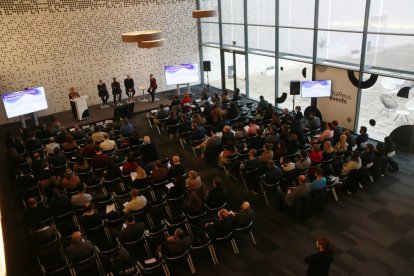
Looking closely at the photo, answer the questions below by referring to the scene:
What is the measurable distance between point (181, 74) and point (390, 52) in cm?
941

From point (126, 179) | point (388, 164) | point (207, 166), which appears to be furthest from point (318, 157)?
point (126, 179)

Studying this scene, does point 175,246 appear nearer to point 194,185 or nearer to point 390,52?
point 194,185

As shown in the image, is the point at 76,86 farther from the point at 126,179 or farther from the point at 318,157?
the point at 318,157

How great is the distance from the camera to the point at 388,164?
9.50 metres

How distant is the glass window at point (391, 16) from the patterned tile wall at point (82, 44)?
1007cm

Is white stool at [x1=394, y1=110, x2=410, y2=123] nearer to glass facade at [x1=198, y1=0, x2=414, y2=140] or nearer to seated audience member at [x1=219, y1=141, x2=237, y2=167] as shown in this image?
glass facade at [x1=198, y1=0, x2=414, y2=140]

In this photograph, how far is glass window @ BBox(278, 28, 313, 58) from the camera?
41.8ft

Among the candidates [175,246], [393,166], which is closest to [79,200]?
[175,246]

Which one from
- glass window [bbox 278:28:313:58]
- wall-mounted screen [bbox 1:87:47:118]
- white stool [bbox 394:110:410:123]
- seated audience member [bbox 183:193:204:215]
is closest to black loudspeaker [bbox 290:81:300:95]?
glass window [bbox 278:28:313:58]

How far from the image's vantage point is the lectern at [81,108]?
576 inches

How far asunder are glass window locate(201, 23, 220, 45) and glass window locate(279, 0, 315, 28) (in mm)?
4824

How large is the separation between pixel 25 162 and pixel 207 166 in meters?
5.07

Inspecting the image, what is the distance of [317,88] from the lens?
12133 millimetres

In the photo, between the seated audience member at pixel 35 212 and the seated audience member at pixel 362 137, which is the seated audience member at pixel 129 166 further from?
the seated audience member at pixel 362 137
